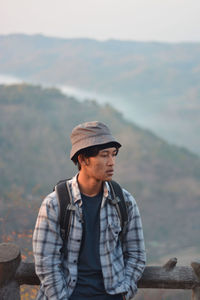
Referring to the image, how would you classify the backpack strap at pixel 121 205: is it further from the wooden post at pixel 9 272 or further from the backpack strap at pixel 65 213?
the wooden post at pixel 9 272

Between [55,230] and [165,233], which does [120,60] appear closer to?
[165,233]

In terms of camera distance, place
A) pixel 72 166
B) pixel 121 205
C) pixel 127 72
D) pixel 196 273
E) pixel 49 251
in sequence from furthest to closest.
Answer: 1. pixel 127 72
2. pixel 72 166
3. pixel 196 273
4. pixel 121 205
5. pixel 49 251

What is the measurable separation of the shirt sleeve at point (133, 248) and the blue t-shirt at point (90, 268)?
0.48 feet

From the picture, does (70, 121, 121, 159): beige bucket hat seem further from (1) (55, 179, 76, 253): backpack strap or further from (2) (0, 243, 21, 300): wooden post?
(2) (0, 243, 21, 300): wooden post

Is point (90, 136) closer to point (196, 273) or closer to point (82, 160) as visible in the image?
point (82, 160)

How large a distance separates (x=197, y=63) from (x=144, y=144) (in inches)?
1962

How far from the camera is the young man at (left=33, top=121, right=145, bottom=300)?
1830 mm

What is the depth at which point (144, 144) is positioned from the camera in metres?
22.9

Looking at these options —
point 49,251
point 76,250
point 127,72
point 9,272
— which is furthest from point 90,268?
point 127,72

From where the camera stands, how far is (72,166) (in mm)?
19938

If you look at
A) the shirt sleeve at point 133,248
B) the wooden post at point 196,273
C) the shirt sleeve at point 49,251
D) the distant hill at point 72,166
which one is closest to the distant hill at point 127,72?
the distant hill at point 72,166

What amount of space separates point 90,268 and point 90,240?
0.16 m

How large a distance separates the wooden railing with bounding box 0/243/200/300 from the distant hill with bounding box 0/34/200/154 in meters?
34.3

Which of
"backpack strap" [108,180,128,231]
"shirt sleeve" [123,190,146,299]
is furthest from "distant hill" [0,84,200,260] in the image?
"backpack strap" [108,180,128,231]
